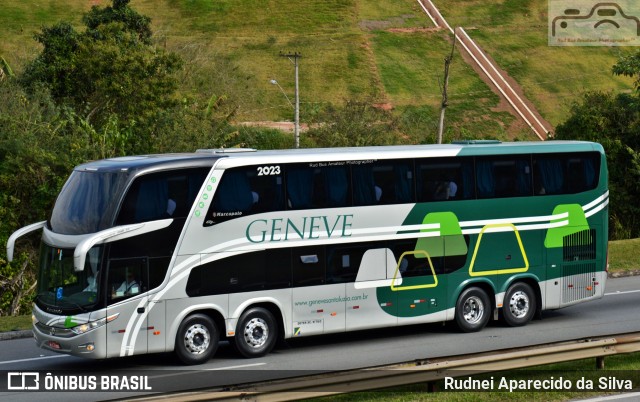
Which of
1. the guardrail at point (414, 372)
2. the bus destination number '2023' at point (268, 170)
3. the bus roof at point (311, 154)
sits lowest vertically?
the guardrail at point (414, 372)

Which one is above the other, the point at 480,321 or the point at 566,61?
the point at 566,61

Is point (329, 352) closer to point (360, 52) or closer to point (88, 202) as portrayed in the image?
point (88, 202)

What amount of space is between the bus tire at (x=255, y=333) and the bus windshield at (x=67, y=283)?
2.94 meters

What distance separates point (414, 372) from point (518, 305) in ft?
28.6

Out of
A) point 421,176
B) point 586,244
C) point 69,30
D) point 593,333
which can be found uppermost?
point 69,30

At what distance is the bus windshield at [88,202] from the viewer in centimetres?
1789

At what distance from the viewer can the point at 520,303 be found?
74.3 feet

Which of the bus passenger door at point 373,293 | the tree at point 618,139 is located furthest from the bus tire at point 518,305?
the tree at point 618,139

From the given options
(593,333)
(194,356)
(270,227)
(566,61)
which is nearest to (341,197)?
(270,227)

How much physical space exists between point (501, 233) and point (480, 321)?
195 centimetres

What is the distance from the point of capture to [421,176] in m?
21.2

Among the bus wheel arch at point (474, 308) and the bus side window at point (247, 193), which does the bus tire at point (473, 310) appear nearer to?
the bus wheel arch at point (474, 308)

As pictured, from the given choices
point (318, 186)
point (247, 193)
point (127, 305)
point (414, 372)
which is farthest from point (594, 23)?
point (414, 372)

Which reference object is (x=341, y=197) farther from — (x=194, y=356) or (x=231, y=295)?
(x=194, y=356)
